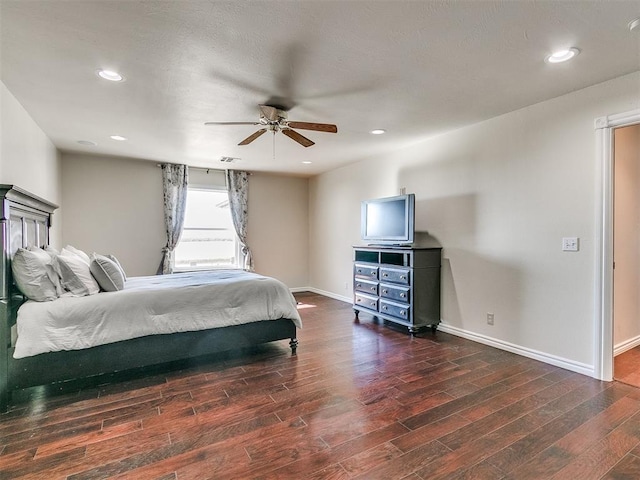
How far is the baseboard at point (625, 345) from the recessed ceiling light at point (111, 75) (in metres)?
5.18

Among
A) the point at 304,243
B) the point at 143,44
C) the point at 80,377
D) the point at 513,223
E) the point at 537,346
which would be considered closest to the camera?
the point at 143,44

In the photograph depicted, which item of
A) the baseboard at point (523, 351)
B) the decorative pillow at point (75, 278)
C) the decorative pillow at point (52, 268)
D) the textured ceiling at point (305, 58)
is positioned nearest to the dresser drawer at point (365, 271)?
the baseboard at point (523, 351)

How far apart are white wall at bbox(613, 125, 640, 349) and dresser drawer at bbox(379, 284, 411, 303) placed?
205 cm

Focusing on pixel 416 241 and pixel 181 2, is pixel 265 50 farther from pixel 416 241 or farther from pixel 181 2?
pixel 416 241

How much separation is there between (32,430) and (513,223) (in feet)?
14.1

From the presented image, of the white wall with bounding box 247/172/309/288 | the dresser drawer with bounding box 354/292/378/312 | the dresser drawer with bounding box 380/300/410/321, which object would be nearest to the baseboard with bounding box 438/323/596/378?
the dresser drawer with bounding box 380/300/410/321

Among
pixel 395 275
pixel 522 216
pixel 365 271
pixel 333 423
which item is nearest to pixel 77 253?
pixel 333 423

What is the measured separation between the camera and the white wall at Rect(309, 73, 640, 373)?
2938 mm

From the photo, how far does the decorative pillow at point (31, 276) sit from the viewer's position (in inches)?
98.5

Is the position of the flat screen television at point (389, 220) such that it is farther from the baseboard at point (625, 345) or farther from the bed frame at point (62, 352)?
the baseboard at point (625, 345)

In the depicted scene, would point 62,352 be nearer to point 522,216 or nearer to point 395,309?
point 395,309

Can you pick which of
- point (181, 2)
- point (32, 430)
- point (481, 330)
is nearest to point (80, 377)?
point (32, 430)

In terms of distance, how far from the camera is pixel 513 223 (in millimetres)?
3494

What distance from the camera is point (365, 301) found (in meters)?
4.89
